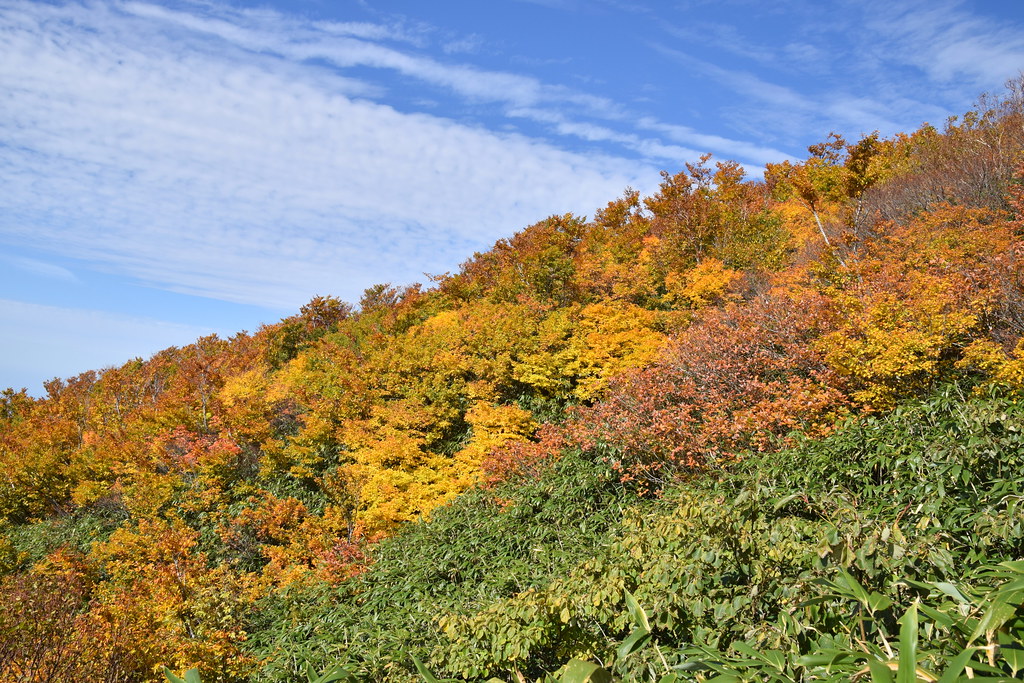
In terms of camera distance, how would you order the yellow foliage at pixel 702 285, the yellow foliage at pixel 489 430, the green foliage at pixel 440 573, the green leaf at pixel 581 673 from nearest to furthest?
the green leaf at pixel 581 673
the green foliage at pixel 440 573
the yellow foliage at pixel 489 430
the yellow foliage at pixel 702 285

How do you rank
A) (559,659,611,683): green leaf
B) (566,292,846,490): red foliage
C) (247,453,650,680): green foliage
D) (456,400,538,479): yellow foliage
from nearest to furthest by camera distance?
(559,659,611,683): green leaf
(247,453,650,680): green foliage
(566,292,846,490): red foliage
(456,400,538,479): yellow foliage

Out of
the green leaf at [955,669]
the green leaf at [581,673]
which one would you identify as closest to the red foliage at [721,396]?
the green leaf at [581,673]

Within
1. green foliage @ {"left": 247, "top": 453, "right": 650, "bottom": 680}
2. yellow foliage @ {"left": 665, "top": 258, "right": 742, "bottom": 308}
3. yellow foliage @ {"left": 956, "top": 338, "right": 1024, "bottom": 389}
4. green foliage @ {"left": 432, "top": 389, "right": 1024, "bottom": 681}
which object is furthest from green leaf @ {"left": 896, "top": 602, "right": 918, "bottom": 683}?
yellow foliage @ {"left": 665, "top": 258, "right": 742, "bottom": 308}

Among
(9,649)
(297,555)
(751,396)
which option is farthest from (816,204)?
(9,649)

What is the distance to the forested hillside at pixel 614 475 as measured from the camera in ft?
10.2

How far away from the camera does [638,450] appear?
916 cm

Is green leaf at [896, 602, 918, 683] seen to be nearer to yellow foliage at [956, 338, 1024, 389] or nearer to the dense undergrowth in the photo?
the dense undergrowth

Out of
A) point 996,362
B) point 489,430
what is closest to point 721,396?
point 996,362

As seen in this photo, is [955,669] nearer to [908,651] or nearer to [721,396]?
[908,651]

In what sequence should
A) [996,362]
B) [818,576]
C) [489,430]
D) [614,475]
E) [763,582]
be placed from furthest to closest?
[489,430] < [614,475] < [996,362] < [763,582] < [818,576]

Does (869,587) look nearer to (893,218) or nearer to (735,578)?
(735,578)

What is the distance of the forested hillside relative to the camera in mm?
3121

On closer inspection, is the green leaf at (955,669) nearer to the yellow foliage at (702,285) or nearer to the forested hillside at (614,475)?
the forested hillside at (614,475)

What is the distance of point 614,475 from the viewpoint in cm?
935
